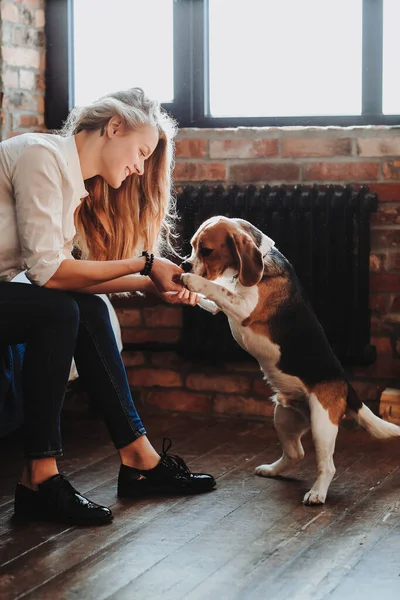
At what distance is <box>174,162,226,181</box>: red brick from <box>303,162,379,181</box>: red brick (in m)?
0.35

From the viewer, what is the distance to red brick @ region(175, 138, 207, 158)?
140 inches

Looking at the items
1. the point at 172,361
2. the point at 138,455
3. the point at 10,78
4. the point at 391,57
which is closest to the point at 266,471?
the point at 138,455

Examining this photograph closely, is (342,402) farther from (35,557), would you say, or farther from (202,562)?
(35,557)

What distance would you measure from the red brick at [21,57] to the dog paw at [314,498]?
2.17 m

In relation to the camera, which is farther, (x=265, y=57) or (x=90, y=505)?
(x=265, y=57)

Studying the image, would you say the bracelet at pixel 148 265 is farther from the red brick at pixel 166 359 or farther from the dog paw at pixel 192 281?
the red brick at pixel 166 359

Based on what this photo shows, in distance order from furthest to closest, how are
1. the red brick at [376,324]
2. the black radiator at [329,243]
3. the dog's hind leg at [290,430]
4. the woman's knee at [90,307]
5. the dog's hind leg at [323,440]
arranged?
the red brick at [376,324], the black radiator at [329,243], the dog's hind leg at [290,430], the dog's hind leg at [323,440], the woman's knee at [90,307]

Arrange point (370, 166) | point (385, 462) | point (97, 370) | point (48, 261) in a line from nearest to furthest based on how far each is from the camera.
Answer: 1. point (48, 261)
2. point (97, 370)
3. point (385, 462)
4. point (370, 166)

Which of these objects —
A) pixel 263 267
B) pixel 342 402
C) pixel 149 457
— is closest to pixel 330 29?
pixel 263 267

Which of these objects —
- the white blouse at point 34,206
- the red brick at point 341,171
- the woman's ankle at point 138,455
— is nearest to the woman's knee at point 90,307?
the white blouse at point 34,206

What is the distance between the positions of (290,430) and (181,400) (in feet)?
3.47

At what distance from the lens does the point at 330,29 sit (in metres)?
3.46

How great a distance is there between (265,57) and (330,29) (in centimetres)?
28

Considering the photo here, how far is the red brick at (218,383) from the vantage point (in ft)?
11.7
